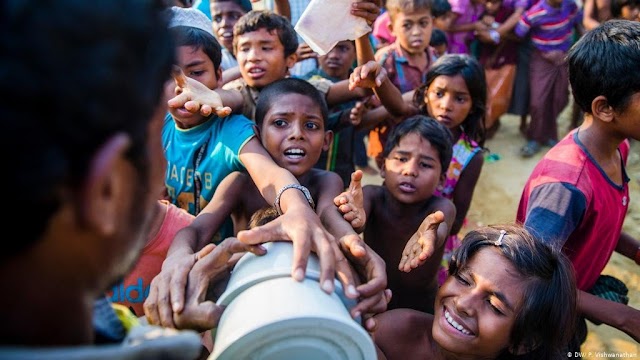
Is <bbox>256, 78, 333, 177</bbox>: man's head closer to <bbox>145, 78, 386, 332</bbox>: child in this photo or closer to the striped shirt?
<bbox>145, 78, 386, 332</bbox>: child

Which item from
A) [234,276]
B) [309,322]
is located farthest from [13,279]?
[234,276]

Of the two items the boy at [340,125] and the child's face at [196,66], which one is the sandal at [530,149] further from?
the child's face at [196,66]

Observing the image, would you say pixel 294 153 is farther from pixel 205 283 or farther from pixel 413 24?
pixel 413 24

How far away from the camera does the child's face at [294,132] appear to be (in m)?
2.33

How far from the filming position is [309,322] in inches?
41.9

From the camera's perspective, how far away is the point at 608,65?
7.32 feet

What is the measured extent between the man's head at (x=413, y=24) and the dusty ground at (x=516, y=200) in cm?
155

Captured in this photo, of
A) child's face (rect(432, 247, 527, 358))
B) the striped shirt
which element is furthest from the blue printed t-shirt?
the striped shirt

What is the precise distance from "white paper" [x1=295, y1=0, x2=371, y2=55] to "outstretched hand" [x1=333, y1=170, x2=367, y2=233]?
74cm

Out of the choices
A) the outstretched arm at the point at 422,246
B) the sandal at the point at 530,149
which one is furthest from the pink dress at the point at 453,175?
the sandal at the point at 530,149

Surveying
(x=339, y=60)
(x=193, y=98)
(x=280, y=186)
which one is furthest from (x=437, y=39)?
(x=280, y=186)

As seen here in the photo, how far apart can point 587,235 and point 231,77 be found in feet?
7.49

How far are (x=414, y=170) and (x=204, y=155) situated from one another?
99cm

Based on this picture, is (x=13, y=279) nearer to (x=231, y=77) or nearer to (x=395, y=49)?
(x=231, y=77)
